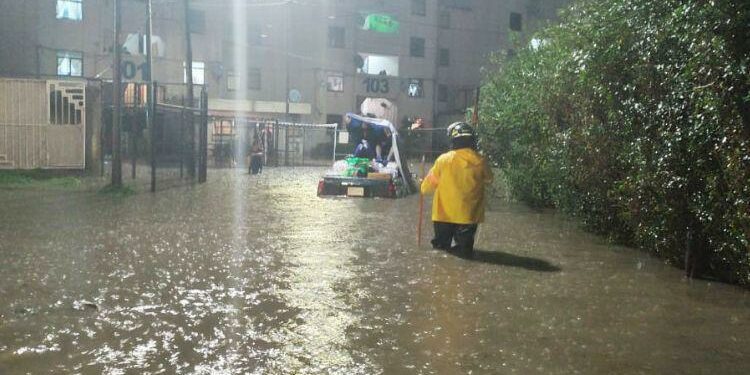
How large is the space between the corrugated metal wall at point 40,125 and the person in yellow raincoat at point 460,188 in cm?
1409

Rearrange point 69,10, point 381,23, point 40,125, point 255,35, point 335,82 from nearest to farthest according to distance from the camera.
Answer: point 40,125, point 69,10, point 255,35, point 335,82, point 381,23

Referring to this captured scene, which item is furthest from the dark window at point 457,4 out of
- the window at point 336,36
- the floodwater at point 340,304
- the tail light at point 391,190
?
the floodwater at point 340,304

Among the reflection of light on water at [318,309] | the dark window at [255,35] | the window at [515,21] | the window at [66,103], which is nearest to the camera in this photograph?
the reflection of light on water at [318,309]

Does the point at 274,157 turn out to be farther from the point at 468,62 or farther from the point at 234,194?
the point at 468,62

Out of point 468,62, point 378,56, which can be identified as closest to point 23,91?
point 378,56

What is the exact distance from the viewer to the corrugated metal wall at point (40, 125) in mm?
18969

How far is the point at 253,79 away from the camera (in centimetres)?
4491

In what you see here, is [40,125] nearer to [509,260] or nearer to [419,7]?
[509,260]

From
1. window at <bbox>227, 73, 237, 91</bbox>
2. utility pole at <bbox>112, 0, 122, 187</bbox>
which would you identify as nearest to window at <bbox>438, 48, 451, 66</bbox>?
window at <bbox>227, 73, 237, 91</bbox>

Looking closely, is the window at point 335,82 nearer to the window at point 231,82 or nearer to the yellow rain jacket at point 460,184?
the window at point 231,82

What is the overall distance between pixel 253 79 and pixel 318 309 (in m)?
40.5

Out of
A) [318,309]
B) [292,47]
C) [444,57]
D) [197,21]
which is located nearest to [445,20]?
[444,57]

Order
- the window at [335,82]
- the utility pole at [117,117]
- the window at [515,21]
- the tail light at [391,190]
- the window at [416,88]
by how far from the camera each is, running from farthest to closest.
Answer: the window at [515,21] → the window at [416,88] → the window at [335,82] → the tail light at [391,190] → the utility pole at [117,117]

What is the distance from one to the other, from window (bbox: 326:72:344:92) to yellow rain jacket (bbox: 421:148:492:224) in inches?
1543
